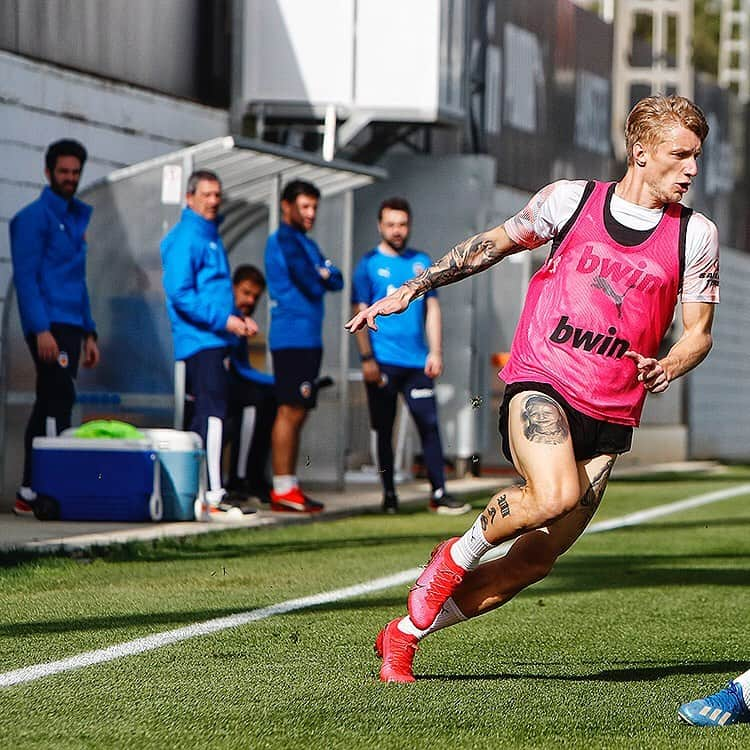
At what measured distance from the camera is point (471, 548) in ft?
20.4

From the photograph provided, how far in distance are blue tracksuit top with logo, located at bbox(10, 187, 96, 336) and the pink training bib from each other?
671cm

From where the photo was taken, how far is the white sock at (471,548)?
244 inches

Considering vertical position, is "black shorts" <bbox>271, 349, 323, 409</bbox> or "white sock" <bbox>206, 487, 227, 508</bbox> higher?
"black shorts" <bbox>271, 349, 323, 409</bbox>

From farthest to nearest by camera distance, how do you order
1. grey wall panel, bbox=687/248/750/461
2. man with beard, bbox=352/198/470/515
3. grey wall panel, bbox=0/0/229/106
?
grey wall panel, bbox=687/248/750/461
grey wall panel, bbox=0/0/229/106
man with beard, bbox=352/198/470/515

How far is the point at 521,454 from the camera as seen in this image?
609cm

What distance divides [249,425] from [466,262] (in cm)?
816

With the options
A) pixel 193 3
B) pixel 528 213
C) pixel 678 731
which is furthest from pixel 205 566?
pixel 193 3

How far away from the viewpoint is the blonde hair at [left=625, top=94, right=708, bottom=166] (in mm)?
6168

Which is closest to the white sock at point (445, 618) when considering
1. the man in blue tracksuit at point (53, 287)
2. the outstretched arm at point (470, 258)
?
the outstretched arm at point (470, 258)

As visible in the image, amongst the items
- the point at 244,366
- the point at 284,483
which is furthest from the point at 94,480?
the point at 244,366

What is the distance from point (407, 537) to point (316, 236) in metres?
4.90

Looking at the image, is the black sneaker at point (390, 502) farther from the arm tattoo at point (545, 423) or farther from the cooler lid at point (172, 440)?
the arm tattoo at point (545, 423)

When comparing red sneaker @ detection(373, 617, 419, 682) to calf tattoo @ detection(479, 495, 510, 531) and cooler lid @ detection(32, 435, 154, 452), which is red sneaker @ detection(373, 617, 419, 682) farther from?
cooler lid @ detection(32, 435, 154, 452)

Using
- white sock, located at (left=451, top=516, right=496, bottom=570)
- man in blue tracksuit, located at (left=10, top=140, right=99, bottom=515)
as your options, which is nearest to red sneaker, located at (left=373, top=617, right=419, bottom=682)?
white sock, located at (left=451, top=516, right=496, bottom=570)
